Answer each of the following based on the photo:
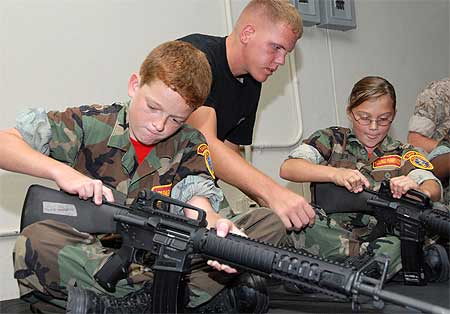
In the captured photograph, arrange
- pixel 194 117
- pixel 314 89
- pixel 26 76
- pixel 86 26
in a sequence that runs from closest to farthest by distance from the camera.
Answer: pixel 194 117 → pixel 26 76 → pixel 86 26 → pixel 314 89

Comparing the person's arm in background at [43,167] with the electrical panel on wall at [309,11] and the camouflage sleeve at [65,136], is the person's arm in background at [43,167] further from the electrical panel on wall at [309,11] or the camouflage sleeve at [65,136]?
the electrical panel on wall at [309,11]

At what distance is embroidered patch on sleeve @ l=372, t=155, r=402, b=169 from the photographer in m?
2.05

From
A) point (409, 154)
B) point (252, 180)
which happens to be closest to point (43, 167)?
point (252, 180)

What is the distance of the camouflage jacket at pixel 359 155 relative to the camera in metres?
2.03

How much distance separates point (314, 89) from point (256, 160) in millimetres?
571

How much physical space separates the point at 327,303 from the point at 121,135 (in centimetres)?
67

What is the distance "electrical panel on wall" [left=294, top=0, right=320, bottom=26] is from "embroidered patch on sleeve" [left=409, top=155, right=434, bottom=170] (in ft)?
3.71

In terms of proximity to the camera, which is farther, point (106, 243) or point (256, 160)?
point (256, 160)

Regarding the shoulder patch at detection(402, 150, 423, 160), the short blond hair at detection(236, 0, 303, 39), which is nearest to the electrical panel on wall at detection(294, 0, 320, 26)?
the short blond hair at detection(236, 0, 303, 39)

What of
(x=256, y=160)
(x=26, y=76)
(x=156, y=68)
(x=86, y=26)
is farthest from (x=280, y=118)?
(x=156, y=68)

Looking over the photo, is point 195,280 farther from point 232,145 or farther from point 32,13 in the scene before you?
point 32,13

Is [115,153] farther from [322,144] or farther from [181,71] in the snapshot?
[322,144]

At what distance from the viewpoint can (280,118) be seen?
2.82 metres

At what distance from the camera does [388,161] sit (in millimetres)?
2062
